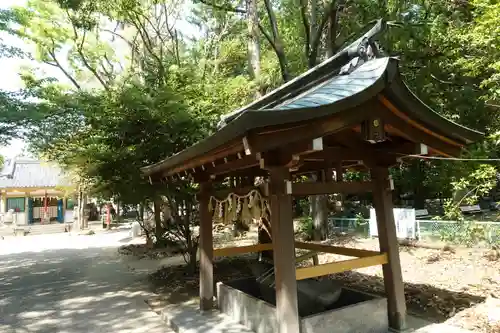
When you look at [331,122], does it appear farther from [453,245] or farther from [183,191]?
[453,245]

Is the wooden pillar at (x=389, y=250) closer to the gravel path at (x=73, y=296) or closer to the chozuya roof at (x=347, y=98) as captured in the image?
the chozuya roof at (x=347, y=98)

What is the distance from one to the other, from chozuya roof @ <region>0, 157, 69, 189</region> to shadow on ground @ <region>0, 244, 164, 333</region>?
64.9 feet

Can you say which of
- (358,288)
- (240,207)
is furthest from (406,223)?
(240,207)

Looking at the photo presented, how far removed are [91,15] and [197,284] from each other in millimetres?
9791

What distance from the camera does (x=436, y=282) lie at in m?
7.40

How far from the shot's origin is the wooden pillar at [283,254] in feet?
13.0

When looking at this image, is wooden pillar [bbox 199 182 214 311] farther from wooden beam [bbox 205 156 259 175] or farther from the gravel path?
the gravel path

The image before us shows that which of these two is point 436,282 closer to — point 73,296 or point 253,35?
point 73,296

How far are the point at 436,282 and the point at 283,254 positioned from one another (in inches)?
200

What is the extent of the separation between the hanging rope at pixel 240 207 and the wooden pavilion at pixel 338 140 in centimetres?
26

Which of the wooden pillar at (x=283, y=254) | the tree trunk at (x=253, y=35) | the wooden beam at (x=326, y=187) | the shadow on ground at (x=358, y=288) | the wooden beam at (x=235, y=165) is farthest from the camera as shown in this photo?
the tree trunk at (x=253, y=35)

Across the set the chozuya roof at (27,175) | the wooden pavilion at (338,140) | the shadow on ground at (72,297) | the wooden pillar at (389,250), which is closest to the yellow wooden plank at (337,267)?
the wooden pavilion at (338,140)

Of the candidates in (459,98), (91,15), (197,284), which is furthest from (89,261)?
(459,98)

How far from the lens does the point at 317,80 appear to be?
17.0ft
